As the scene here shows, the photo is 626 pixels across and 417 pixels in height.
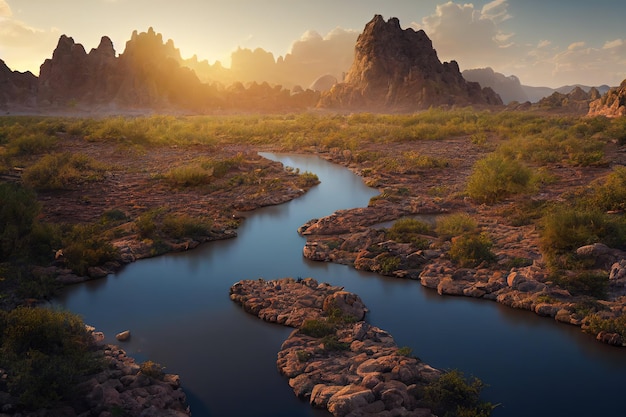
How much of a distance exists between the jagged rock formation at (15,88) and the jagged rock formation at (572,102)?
8956cm

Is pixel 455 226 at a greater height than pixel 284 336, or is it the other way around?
pixel 455 226

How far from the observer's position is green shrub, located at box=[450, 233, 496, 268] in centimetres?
1400

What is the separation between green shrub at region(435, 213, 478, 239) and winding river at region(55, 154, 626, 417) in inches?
136

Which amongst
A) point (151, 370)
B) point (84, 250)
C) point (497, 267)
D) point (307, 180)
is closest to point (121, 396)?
point (151, 370)

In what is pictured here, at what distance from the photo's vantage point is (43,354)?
837cm

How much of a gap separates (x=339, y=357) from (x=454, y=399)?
8.03ft

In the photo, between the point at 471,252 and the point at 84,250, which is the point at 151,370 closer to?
the point at 84,250

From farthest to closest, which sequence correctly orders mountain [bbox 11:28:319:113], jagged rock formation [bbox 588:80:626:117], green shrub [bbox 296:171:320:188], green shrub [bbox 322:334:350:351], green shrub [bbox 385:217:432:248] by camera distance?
mountain [bbox 11:28:319:113], jagged rock formation [bbox 588:80:626:117], green shrub [bbox 296:171:320:188], green shrub [bbox 385:217:432:248], green shrub [bbox 322:334:350:351]

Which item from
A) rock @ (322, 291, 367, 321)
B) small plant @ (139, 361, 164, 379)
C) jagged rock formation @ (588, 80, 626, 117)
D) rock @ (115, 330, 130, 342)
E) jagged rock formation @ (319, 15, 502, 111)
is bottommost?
rock @ (115, 330, 130, 342)

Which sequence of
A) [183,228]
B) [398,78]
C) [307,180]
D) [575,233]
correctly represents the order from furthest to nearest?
[398,78]
[307,180]
[183,228]
[575,233]

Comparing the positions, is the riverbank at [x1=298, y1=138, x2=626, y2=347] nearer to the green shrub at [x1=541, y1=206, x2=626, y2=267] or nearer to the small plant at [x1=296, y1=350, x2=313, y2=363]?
the green shrub at [x1=541, y1=206, x2=626, y2=267]

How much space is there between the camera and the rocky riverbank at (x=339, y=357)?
317 inches

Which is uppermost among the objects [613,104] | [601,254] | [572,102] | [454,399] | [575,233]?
[572,102]

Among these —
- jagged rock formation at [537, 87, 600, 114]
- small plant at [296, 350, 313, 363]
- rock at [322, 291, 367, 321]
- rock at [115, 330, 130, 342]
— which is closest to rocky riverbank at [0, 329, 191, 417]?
rock at [115, 330, 130, 342]
